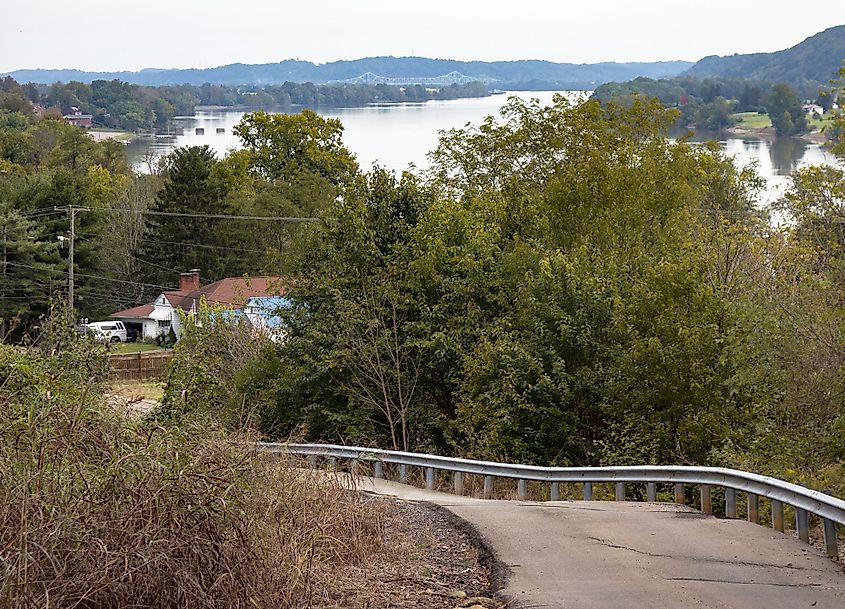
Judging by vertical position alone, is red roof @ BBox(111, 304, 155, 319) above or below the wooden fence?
below

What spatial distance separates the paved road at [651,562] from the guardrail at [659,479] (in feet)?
0.93

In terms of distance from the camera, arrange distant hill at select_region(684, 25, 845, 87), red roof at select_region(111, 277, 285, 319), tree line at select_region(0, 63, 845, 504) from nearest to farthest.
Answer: tree line at select_region(0, 63, 845, 504) < red roof at select_region(111, 277, 285, 319) < distant hill at select_region(684, 25, 845, 87)

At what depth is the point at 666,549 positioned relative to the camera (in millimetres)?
10695

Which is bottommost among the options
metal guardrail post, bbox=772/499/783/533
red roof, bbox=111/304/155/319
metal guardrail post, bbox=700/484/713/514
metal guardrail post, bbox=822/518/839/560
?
red roof, bbox=111/304/155/319

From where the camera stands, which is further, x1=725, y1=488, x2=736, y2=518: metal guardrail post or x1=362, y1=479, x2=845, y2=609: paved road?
x1=725, y1=488, x2=736, y2=518: metal guardrail post

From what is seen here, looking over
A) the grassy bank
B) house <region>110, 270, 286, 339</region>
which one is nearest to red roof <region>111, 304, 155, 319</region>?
house <region>110, 270, 286, 339</region>

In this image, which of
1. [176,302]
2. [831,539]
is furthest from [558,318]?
[176,302]

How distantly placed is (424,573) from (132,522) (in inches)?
134

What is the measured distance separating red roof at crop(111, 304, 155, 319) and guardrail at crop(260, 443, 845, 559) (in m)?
51.7

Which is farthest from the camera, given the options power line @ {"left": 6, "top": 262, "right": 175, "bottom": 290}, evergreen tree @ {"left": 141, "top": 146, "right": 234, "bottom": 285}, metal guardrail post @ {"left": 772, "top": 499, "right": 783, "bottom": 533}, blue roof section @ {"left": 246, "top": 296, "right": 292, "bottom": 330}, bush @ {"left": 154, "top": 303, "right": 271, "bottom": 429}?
evergreen tree @ {"left": 141, "top": 146, "right": 234, "bottom": 285}

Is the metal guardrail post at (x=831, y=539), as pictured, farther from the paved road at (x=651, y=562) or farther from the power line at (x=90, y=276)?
the power line at (x=90, y=276)

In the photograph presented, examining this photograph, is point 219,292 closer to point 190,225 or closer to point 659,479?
point 190,225

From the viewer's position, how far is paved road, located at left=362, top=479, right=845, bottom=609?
8.63m

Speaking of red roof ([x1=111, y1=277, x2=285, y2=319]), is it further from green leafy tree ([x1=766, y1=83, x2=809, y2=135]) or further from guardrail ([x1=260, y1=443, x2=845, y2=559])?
green leafy tree ([x1=766, y1=83, x2=809, y2=135])
